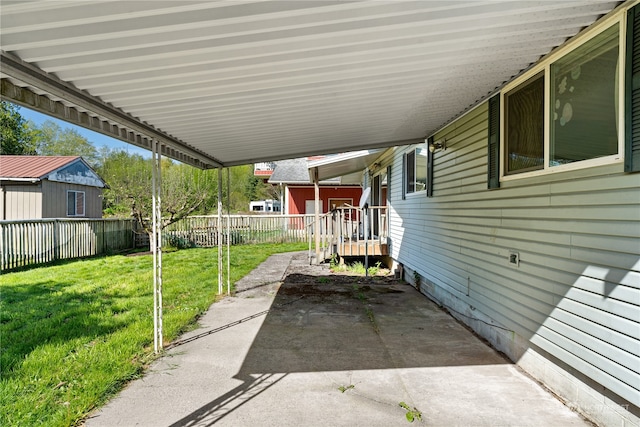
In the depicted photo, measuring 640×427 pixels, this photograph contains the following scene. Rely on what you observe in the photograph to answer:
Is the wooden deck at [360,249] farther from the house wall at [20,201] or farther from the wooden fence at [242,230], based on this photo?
the house wall at [20,201]

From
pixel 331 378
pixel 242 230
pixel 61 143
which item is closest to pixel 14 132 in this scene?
pixel 61 143

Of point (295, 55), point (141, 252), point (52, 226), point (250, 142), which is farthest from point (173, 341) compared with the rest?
point (141, 252)

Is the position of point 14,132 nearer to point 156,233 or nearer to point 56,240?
point 56,240

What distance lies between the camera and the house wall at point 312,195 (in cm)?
1870

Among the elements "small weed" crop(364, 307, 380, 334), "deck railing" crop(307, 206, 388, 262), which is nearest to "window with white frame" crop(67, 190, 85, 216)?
"deck railing" crop(307, 206, 388, 262)

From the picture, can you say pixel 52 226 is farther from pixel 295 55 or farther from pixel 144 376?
pixel 295 55

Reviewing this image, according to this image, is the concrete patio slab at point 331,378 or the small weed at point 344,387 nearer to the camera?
the concrete patio slab at point 331,378

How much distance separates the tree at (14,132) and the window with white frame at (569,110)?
32.7 metres

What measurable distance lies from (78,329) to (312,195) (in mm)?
14770

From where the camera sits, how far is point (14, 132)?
2831cm

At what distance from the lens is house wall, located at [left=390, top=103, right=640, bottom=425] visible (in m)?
2.32

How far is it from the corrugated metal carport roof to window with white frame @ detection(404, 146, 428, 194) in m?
3.12

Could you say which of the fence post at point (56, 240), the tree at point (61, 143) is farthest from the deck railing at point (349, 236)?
the tree at point (61, 143)

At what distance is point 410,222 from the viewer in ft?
25.1
